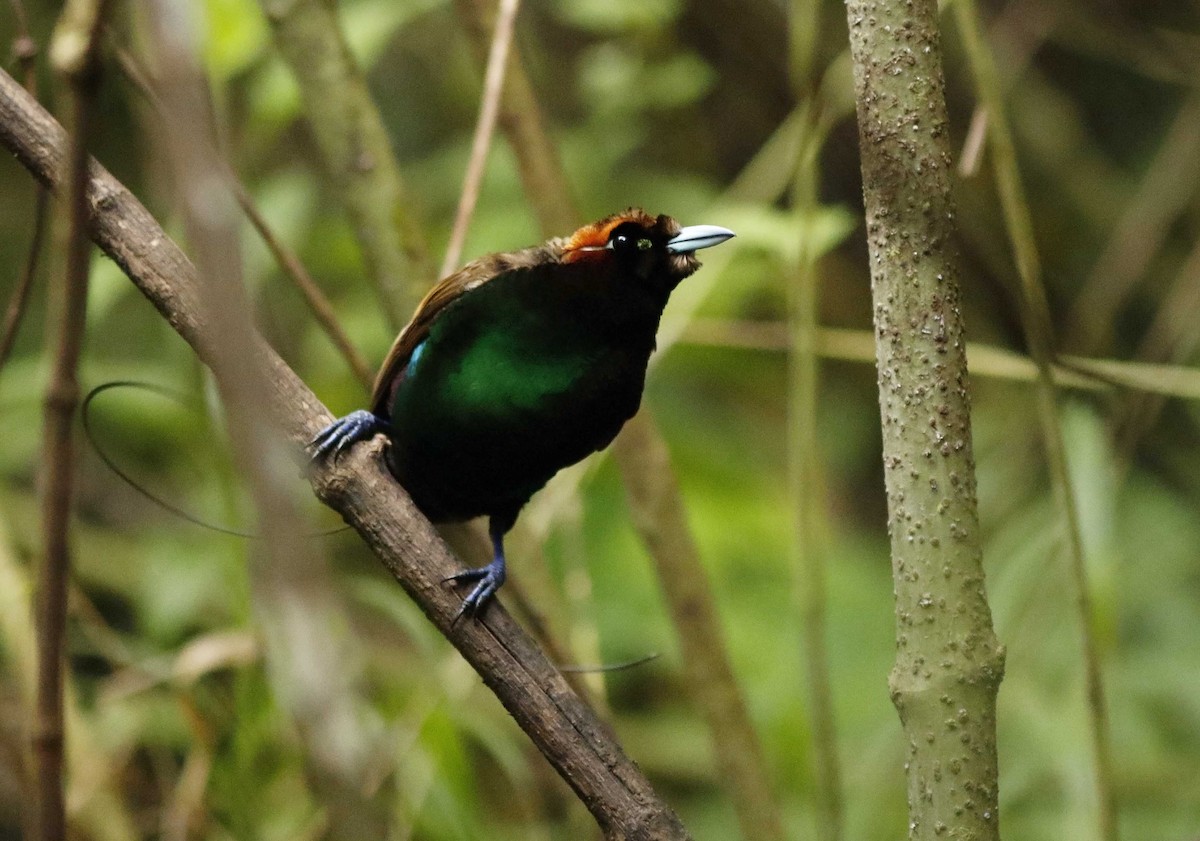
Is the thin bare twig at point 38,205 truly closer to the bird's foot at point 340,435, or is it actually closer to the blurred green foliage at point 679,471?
the bird's foot at point 340,435

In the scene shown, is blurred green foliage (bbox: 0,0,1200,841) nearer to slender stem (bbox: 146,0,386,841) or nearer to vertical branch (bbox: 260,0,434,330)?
vertical branch (bbox: 260,0,434,330)

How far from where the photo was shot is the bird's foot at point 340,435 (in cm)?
165

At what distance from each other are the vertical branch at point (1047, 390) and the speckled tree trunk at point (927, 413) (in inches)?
17.8

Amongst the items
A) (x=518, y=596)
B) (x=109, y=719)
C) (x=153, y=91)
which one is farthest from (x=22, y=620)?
(x=153, y=91)

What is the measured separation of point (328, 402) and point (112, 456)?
1.31m

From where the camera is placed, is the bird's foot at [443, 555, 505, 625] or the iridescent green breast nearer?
the bird's foot at [443, 555, 505, 625]

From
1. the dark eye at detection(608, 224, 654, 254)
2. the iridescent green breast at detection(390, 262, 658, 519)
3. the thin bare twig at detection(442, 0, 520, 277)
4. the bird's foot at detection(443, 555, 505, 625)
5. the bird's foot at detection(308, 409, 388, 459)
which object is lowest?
the bird's foot at detection(443, 555, 505, 625)

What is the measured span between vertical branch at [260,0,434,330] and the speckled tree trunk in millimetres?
1320

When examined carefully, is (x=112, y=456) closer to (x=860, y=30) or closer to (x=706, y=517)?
(x=706, y=517)

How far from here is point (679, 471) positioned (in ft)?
14.4

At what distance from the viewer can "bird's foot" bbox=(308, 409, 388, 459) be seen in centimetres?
165

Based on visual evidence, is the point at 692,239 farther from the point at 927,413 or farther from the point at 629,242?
the point at 927,413

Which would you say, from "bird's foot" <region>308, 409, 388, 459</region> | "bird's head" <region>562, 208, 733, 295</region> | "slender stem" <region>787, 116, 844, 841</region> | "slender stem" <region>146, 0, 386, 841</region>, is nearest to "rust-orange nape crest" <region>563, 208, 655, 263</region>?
"bird's head" <region>562, 208, 733, 295</region>

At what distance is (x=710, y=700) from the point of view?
101 inches
